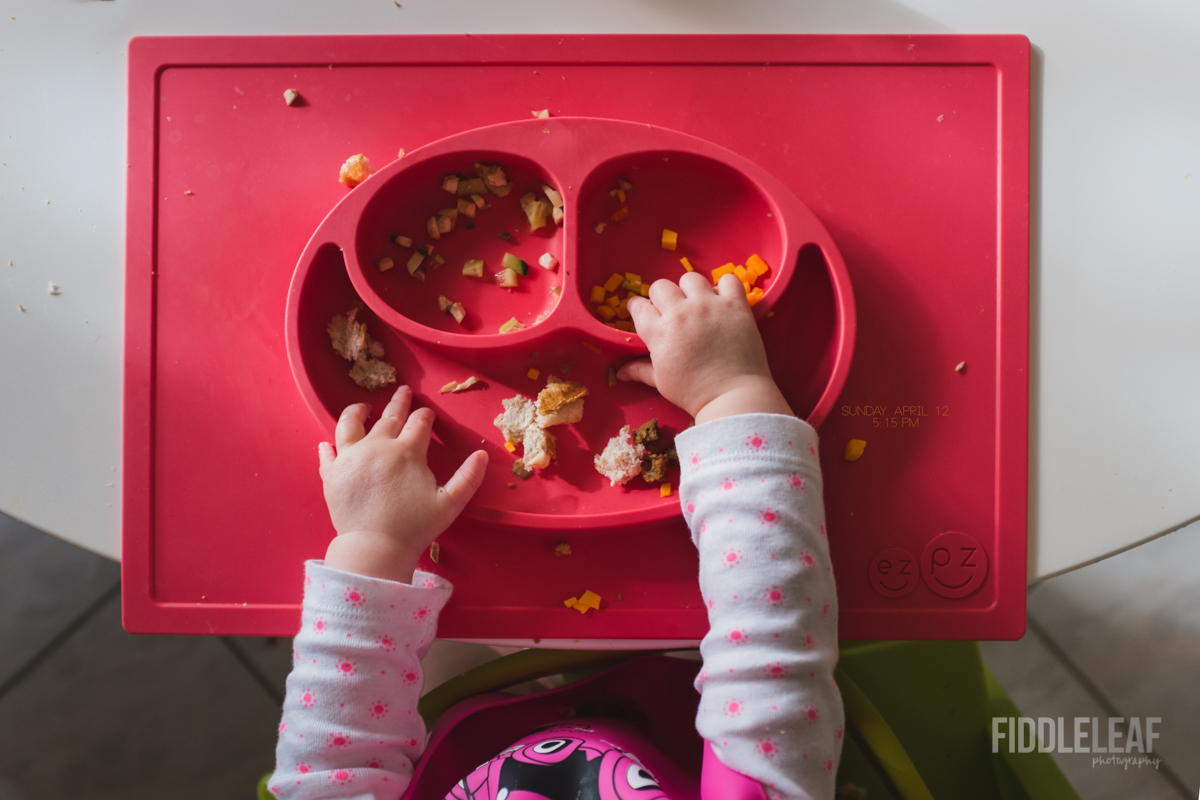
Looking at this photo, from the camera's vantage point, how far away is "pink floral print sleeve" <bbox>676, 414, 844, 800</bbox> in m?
0.48

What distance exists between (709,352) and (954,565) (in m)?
0.27

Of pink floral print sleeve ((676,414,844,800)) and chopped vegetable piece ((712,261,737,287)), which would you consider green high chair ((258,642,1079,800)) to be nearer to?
pink floral print sleeve ((676,414,844,800))

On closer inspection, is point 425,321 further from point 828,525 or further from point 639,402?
point 828,525

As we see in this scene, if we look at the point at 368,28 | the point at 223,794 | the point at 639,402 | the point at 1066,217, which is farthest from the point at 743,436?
the point at 223,794

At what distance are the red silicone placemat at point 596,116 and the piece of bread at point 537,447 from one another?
0.07m

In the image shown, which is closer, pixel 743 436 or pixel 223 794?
pixel 743 436

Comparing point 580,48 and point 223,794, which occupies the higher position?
point 580,48

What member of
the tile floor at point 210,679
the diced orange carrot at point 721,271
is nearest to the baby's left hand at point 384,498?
the diced orange carrot at point 721,271

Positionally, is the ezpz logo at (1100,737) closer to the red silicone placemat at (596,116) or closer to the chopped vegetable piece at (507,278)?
the red silicone placemat at (596,116)

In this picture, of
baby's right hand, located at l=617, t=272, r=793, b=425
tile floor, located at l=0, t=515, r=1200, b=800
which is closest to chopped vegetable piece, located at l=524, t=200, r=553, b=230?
baby's right hand, located at l=617, t=272, r=793, b=425

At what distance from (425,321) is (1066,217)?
0.53m

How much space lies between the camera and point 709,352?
1.72 ft

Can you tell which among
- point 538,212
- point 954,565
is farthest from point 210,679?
point 954,565

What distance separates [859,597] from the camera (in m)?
0.57
